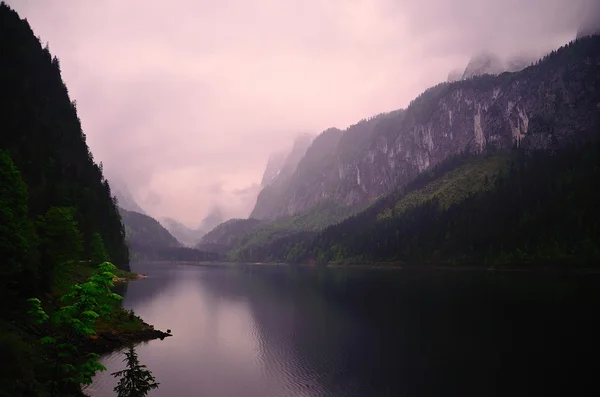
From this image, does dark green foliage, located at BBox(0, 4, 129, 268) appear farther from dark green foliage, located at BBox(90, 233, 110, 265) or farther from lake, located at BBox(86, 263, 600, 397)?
lake, located at BBox(86, 263, 600, 397)

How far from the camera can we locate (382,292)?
12625cm

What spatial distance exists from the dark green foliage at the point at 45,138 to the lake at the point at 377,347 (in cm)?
4834

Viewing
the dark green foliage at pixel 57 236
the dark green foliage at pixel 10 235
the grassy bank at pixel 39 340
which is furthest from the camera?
the dark green foliage at pixel 57 236

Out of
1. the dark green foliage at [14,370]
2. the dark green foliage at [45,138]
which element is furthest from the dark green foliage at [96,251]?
the dark green foliage at [14,370]

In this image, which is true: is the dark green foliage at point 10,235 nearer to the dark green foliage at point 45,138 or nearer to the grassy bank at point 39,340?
the grassy bank at point 39,340

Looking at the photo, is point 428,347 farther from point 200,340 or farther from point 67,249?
point 67,249

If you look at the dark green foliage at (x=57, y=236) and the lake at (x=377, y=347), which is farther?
the dark green foliage at (x=57, y=236)

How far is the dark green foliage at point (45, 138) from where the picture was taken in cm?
11990

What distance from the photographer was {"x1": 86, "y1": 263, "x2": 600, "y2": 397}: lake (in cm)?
4347

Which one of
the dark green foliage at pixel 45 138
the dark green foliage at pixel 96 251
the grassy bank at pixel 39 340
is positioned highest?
the dark green foliage at pixel 45 138


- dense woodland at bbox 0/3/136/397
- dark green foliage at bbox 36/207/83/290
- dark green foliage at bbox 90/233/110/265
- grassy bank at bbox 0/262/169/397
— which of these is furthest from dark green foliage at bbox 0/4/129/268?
grassy bank at bbox 0/262/169/397

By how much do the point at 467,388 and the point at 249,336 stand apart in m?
39.5

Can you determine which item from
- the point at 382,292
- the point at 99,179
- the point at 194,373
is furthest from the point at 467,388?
the point at 99,179

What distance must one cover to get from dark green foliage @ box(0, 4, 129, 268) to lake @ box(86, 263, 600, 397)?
159 ft
